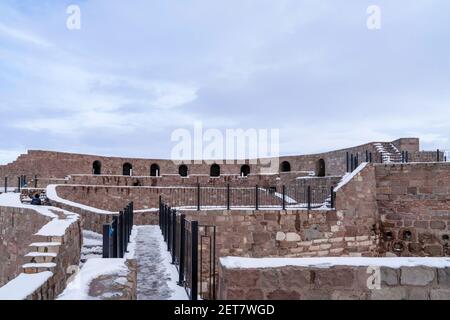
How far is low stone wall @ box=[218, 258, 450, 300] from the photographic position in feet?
13.5

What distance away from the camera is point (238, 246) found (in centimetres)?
1132

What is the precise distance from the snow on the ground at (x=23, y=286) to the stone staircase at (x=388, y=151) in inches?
645

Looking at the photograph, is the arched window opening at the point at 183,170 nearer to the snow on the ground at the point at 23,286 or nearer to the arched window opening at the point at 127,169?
the arched window opening at the point at 127,169

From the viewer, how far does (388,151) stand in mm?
19797

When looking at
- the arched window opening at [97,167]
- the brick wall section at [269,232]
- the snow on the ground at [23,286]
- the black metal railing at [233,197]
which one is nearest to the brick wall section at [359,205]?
the brick wall section at [269,232]

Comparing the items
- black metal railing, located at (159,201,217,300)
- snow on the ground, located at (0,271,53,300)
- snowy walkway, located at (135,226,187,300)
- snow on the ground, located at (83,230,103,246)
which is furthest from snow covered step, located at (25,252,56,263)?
snow on the ground, located at (83,230,103,246)

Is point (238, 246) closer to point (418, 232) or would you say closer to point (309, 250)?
point (309, 250)

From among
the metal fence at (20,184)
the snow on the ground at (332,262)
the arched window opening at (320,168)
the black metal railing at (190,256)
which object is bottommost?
the black metal railing at (190,256)

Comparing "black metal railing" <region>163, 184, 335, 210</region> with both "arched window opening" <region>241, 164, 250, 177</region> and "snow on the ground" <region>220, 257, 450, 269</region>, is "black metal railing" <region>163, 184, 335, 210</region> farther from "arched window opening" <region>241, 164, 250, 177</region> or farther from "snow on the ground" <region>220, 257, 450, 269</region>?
"snow on the ground" <region>220, 257, 450, 269</region>

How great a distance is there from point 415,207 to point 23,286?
1263 cm

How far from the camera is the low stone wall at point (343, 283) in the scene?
13.5 feet

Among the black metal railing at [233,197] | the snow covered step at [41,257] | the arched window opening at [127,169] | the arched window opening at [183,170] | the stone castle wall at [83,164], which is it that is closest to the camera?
the snow covered step at [41,257]

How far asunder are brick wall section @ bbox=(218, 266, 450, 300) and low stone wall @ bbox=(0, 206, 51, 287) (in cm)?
891

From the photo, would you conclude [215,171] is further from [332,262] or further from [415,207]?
[332,262]
